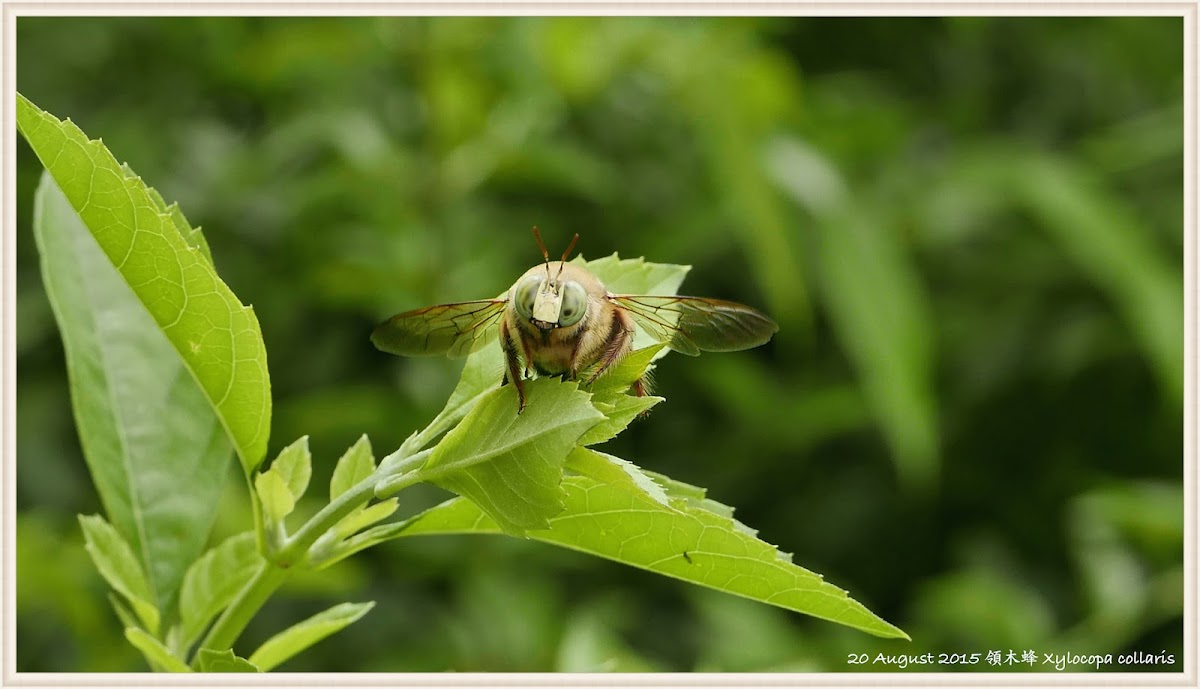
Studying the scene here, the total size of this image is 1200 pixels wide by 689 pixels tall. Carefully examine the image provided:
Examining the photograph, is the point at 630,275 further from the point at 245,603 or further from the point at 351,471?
the point at 245,603

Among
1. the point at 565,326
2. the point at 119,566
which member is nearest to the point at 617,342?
the point at 565,326

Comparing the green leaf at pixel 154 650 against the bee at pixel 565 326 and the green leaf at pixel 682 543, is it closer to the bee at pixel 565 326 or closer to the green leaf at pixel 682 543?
the green leaf at pixel 682 543

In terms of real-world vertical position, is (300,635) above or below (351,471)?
below

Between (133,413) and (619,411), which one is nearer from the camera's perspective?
(619,411)

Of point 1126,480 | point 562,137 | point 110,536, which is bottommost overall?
point 110,536

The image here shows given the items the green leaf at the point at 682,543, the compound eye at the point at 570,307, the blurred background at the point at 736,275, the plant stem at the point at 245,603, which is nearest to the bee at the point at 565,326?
the compound eye at the point at 570,307
